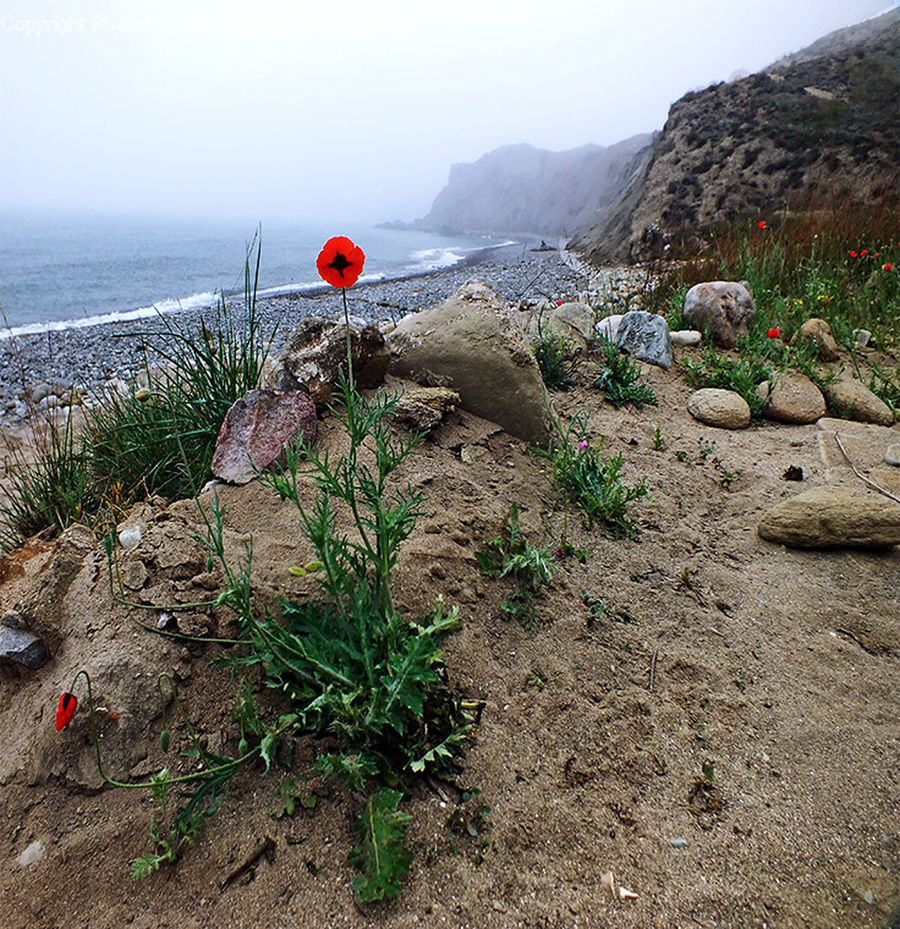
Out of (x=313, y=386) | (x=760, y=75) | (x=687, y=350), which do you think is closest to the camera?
(x=313, y=386)

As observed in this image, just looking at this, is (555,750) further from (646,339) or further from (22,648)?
(646,339)

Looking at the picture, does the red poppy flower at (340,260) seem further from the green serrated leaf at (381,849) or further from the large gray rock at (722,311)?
the large gray rock at (722,311)

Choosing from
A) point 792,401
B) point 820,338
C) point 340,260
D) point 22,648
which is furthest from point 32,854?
point 820,338

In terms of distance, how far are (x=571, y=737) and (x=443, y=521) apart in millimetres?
945

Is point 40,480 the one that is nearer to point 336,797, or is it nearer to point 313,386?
point 313,386

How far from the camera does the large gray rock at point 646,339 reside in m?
4.35

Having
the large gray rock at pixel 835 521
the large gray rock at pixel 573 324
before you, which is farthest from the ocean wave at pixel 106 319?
the large gray rock at pixel 835 521

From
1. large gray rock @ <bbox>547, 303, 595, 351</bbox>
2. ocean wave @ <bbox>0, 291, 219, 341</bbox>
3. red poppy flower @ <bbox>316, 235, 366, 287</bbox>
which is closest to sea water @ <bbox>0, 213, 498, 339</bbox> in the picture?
ocean wave @ <bbox>0, 291, 219, 341</bbox>

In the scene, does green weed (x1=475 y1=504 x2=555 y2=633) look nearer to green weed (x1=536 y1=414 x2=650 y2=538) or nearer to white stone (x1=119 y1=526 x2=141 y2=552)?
green weed (x1=536 y1=414 x2=650 y2=538)

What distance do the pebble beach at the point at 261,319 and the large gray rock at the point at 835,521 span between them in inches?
125

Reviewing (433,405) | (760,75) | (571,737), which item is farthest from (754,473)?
(760,75)

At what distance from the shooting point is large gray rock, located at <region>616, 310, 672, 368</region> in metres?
4.35

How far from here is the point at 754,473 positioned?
2.95m

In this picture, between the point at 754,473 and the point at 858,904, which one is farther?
the point at 754,473
